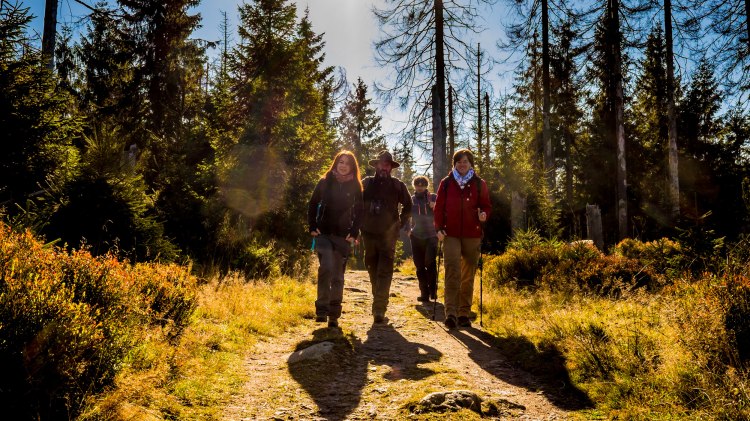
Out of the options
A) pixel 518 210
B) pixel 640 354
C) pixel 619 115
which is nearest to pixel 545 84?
pixel 619 115

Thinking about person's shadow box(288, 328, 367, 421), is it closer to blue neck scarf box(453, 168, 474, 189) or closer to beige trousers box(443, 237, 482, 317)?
beige trousers box(443, 237, 482, 317)

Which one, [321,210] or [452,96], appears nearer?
[321,210]

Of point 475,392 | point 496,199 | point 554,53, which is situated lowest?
point 475,392

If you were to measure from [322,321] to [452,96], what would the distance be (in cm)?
1074

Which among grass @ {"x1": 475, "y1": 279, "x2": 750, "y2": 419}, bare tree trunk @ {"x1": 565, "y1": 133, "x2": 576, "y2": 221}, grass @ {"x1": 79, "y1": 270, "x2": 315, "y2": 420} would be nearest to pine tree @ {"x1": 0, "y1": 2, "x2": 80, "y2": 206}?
grass @ {"x1": 79, "y1": 270, "x2": 315, "y2": 420}

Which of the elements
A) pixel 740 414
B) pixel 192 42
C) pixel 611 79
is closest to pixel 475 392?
pixel 740 414

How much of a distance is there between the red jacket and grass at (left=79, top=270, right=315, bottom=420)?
273cm

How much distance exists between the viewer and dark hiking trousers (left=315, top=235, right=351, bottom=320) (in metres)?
6.43

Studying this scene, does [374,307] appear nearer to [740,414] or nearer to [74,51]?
[740,414]

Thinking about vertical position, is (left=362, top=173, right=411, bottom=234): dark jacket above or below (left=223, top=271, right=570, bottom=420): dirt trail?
above

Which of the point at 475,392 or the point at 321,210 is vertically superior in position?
the point at 321,210

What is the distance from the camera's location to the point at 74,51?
2730 centimetres

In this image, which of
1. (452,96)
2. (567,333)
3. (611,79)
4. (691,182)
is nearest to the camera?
(567,333)

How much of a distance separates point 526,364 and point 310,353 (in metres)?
2.40
